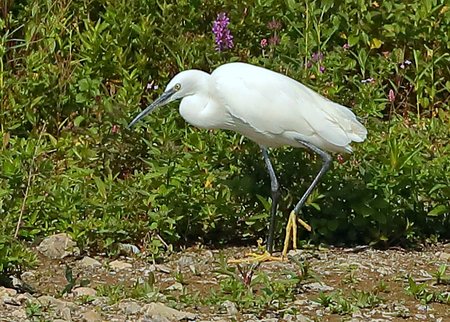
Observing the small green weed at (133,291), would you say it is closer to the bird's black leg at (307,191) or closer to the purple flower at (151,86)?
the bird's black leg at (307,191)

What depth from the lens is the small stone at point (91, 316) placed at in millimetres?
4641

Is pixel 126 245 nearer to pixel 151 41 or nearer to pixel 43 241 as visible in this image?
pixel 43 241

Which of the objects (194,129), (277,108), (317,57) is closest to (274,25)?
(317,57)

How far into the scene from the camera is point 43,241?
5.59 m

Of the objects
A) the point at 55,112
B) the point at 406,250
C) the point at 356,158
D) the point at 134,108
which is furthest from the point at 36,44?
the point at 406,250

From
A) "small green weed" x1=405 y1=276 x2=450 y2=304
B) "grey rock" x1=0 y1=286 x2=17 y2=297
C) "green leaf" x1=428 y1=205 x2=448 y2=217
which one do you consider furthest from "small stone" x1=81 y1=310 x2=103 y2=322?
"green leaf" x1=428 y1=205 x2=448 y2=217

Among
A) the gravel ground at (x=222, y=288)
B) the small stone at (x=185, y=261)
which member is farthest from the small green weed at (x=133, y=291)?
the small stone at (x=185, y=261)

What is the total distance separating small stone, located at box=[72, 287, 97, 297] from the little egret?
0.99 metres

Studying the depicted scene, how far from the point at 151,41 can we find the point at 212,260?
2.01 metres

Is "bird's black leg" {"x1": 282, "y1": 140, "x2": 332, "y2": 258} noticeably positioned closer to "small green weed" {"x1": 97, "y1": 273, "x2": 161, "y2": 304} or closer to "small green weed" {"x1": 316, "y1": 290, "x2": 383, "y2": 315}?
"small green weed" {"x1": 316, "y1": 290, "x2": 383, "y2": 315}

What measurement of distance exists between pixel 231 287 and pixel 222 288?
0.24ft

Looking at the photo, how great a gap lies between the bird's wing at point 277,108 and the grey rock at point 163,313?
122 cm

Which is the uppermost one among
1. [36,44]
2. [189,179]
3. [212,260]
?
[36,44]

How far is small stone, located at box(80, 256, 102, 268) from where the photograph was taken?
17.9 feet
